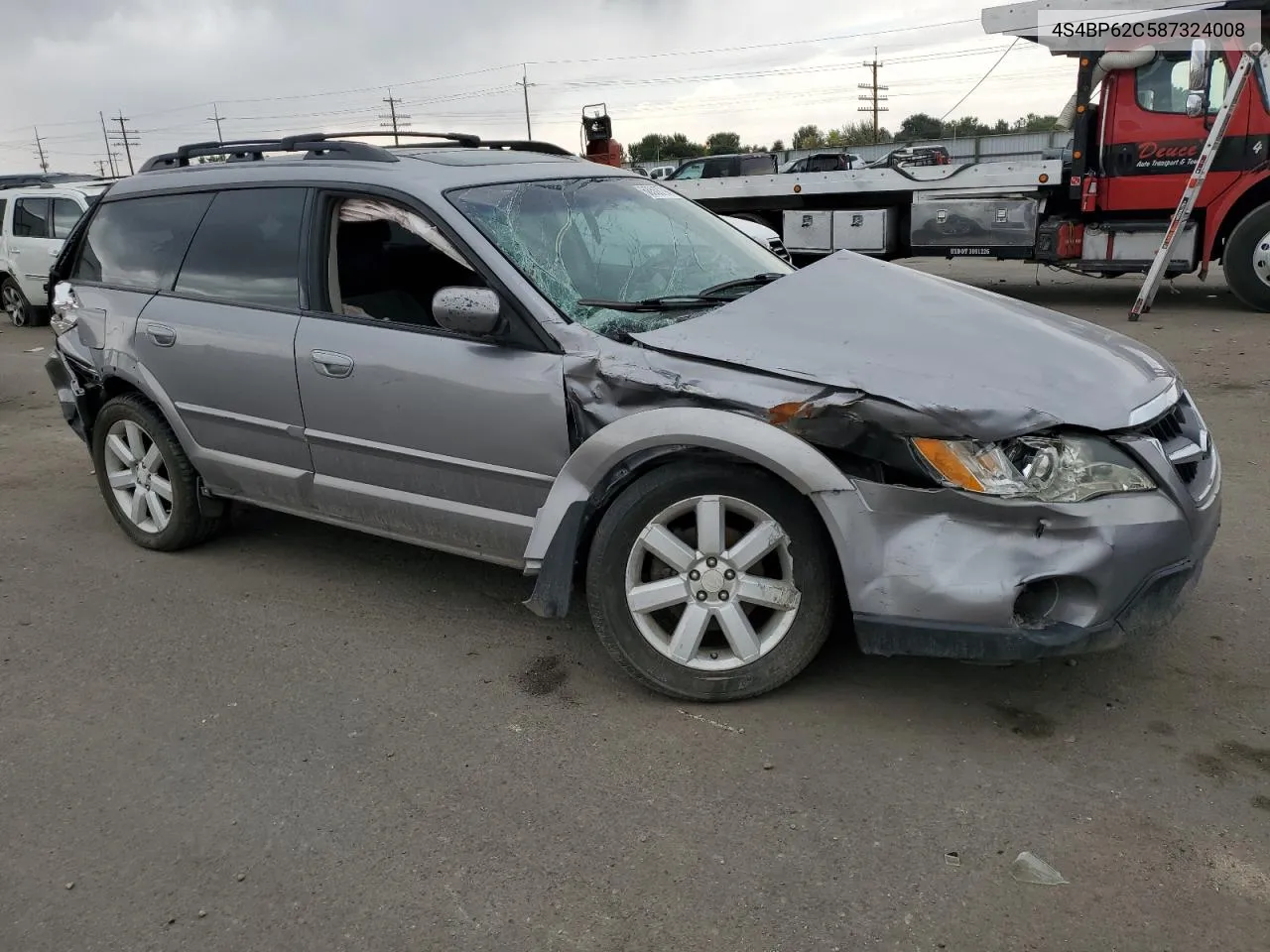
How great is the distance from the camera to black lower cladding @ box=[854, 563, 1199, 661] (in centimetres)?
282

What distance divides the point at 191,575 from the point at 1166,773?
3896mm

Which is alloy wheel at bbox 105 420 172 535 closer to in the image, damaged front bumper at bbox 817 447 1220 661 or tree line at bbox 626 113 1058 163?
damaged front bumper at bbox 817 447 1220 661

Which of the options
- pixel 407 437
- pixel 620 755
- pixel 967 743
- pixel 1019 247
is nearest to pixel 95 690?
pixel 407 437

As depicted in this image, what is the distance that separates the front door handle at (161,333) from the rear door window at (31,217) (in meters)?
10.6

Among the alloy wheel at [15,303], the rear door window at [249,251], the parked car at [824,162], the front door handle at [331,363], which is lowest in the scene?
the alloy wheel at [15,303]

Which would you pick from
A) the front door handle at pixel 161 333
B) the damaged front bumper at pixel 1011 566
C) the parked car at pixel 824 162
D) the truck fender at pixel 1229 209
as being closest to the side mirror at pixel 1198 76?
the truck fender at pixel 1229 209


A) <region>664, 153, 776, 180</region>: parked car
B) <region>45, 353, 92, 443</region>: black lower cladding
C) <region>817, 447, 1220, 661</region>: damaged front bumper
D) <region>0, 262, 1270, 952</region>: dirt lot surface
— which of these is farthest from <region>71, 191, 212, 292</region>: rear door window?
<region>664, 153, 776, 180</region>: parked car

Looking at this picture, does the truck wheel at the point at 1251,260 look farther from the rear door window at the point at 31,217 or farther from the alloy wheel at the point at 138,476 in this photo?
the rear door window at the point at 31,217

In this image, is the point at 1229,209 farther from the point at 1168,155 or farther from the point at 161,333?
the point at 161,333

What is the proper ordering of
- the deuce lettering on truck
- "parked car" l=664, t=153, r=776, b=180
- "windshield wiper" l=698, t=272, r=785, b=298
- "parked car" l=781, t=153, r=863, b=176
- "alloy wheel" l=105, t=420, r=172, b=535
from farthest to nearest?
1. "parked car" l=664, t=153, r=776, b=180
2. "parked car" l=781, t=153, r=863, b=176
3. the deuce lettering on truck
4. "alloy wheel" l=105, t=420, r=172, b=535
5. "windshield wiper" l=698, t=272, r=785, b=298

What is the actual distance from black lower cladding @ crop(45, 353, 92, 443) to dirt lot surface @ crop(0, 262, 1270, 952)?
3.62 ft

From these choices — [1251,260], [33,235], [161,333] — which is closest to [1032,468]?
[161,333]

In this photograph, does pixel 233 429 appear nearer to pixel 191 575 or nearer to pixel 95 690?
pixel 191 575

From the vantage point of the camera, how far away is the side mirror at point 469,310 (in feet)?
11.0
